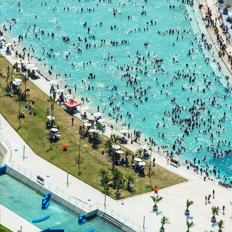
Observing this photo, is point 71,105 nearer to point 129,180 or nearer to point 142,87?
point 142,87

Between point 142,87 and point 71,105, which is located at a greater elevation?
point 142,87

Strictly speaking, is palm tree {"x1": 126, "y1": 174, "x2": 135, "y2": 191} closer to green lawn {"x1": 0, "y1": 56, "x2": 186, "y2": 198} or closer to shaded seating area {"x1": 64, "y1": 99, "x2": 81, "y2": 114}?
green lawn {"x1": 0, "y1": 56, "x2": 186, "y2": 198}

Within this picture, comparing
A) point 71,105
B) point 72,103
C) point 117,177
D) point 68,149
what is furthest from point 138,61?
point 117,177

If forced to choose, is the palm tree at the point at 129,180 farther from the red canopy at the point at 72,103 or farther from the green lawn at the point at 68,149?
the red canopy at the point at 72,103

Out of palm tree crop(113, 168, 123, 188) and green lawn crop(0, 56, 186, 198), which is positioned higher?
green lawn crop(0, 56, 186, 198)

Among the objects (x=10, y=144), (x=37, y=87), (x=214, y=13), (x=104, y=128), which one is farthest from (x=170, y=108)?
(x=214, y=13)

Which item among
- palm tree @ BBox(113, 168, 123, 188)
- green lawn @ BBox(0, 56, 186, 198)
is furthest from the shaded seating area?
palm tree @ BBox(113, 168, 123, 188)

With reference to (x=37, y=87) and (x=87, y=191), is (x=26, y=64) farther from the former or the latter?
(x=87, y=191)
